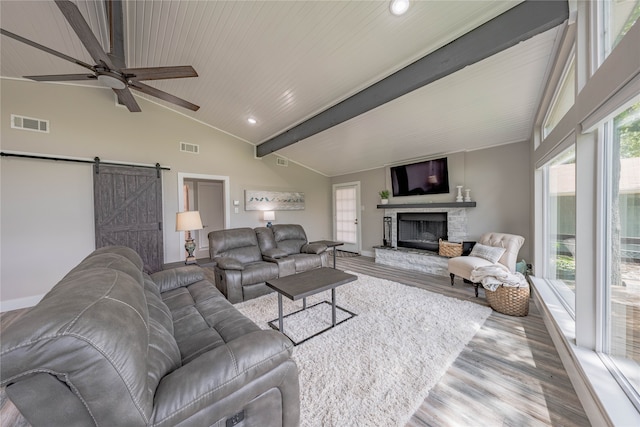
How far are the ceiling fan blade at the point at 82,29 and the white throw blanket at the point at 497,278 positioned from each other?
4296 mm

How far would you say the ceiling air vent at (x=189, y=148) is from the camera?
182 inches

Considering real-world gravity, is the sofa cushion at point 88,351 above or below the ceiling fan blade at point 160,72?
below

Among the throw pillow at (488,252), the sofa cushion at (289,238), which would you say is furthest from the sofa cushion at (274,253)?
the throw pillow at (488,252)

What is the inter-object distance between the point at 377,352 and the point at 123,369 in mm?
1845

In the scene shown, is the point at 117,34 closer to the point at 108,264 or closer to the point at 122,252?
the point at 122,252

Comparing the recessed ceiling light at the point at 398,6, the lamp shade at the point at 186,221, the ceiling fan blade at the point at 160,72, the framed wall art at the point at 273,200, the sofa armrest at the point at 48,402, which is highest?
the recessed ceiling light at the point at 398,6

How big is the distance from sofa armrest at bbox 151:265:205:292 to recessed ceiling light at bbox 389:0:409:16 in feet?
10.3

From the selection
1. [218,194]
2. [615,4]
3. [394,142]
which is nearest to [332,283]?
[615,4]

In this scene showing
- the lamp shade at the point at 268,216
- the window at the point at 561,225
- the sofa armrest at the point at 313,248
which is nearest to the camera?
the window at the point at 561,225

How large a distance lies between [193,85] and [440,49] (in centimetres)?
343

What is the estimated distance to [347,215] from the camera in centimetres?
676

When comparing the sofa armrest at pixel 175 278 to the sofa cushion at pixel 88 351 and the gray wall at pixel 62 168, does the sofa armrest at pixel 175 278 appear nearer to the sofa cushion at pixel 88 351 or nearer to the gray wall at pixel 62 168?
the sofa cushion at pixel 88 351

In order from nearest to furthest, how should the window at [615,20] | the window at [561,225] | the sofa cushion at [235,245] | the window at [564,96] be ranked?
the window at [615,20]
the window at [564,96]
the window at [561,225]
the sofa cushion at [235,245]

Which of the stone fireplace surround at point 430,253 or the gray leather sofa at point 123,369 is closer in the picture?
the gray leather sofa at point 123,369
